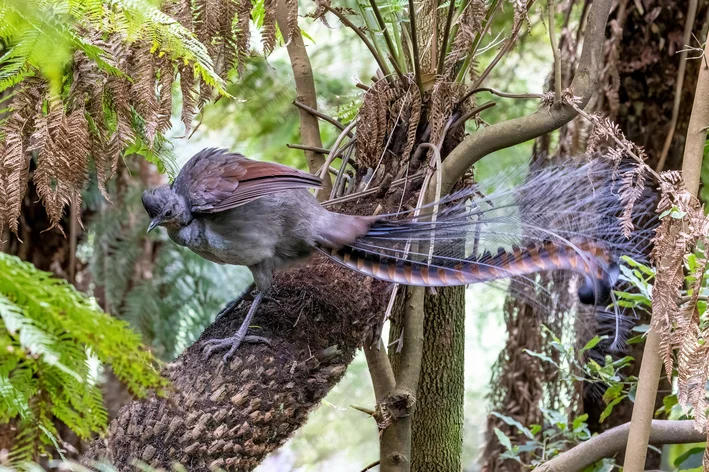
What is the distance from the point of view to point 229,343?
1970 mm

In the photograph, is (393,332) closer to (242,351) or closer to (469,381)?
(242,351)

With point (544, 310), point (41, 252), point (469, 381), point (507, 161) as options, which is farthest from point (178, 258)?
point (469, 381)

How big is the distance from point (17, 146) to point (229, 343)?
712 millimetres

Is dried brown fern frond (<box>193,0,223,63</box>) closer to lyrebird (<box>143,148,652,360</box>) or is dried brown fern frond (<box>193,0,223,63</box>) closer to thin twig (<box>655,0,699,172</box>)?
lyrebird (<box>143,148,652,360</box>)

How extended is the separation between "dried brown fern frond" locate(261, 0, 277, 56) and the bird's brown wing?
0.34 metres


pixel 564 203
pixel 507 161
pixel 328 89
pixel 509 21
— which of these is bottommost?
pixel 564 203

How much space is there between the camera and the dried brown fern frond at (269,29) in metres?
1.97

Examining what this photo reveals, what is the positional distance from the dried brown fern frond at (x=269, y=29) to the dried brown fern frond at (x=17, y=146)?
57 cm

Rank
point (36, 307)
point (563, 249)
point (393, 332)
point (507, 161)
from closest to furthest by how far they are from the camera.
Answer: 1. point (36, 307)
2. point (563, 249)
3. point (393, 332)
4. point (507, 161)

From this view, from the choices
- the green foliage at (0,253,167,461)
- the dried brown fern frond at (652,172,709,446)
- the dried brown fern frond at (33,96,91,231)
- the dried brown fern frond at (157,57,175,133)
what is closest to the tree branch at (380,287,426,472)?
the dried brown fern frond at (652,172,709,446)

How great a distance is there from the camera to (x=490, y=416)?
3213mm

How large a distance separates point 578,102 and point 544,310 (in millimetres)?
594

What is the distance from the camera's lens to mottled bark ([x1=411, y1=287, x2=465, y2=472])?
255 cm

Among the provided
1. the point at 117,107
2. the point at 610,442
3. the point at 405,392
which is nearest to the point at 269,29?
the point at 117,107
